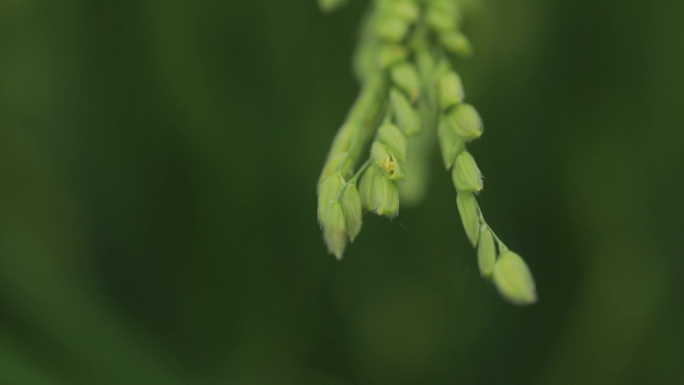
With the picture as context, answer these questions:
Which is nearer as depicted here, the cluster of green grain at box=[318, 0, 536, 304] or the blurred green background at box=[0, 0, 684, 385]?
the cluster of green grain at box=[318, 0, 536, 304]

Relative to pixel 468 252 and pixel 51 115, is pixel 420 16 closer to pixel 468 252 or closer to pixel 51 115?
pixel 468 252

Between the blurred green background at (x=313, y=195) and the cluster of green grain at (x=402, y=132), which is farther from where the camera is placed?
the blurred green background at (x=313, y=195)

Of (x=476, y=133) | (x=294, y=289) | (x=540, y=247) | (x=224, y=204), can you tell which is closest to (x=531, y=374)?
(x=540, y=247)

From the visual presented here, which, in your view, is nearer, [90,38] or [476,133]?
[476,133]

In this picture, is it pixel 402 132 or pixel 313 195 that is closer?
pixel 402 132
